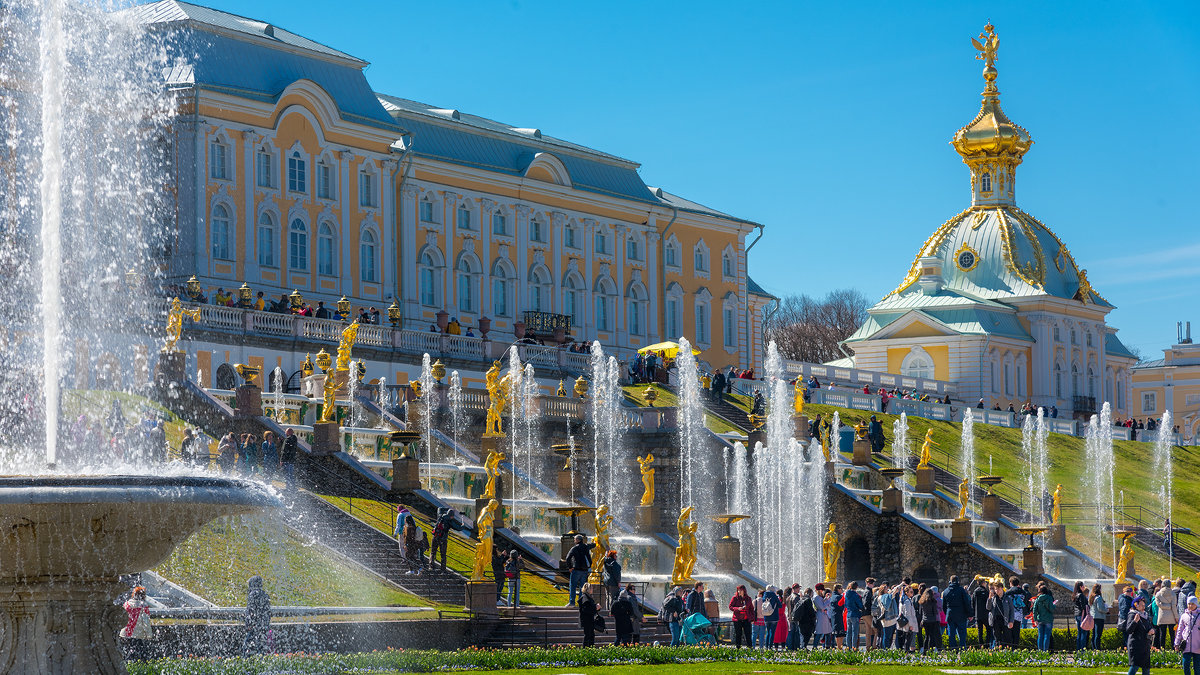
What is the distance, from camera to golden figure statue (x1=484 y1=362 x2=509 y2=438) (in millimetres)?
44094

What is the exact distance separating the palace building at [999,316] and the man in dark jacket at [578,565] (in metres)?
56.8

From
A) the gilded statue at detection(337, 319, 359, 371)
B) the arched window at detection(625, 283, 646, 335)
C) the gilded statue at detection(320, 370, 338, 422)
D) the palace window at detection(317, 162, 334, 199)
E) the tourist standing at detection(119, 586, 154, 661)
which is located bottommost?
the tourist standing at detection(119, 586, 154, 661)

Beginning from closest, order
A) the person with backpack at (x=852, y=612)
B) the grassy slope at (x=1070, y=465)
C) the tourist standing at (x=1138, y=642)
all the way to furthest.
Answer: the tourist standing at (x=1138, y=642) < the person with backpack at (x=852, y=612) < the grassy slope at (x=1070, y=465)

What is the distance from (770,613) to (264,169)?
3259cm

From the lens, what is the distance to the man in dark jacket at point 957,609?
28867 millimetres

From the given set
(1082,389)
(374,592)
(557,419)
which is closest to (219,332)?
(557,419)

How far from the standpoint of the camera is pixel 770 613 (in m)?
28.9

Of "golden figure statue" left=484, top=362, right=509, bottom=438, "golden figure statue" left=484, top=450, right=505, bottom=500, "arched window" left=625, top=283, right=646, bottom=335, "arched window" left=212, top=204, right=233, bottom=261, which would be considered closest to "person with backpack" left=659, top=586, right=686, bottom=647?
"golden figure statue" left=484, top=450, right=505, bottom=500

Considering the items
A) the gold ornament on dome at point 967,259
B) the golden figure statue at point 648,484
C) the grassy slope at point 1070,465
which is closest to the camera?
the golden figure statue at point 648,484

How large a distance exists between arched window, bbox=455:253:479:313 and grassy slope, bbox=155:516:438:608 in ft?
122

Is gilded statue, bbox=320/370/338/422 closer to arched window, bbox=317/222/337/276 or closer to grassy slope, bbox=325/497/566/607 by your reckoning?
grassy slope, bbox=325/497/566/607

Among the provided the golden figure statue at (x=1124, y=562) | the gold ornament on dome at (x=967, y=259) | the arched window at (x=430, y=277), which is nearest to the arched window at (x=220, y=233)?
the arched window at (x=430, y=277)

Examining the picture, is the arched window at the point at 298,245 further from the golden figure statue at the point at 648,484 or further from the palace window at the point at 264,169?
the golden figure statue at the point at 648,484

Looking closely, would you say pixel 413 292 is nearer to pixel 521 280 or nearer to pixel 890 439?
pixel 521 280
